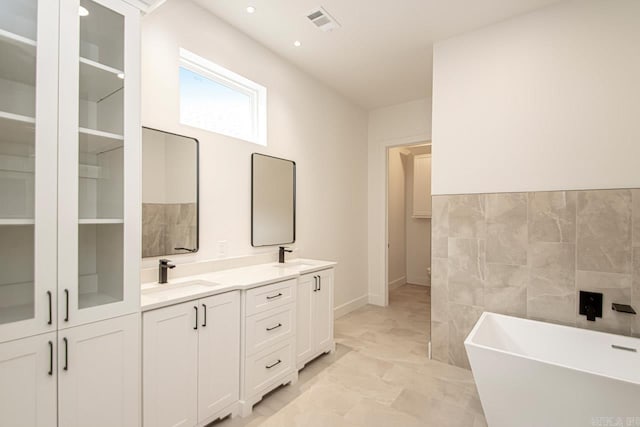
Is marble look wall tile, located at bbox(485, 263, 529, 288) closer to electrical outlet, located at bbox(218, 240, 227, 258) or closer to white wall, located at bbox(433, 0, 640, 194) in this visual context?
white wall, located at bbox(433, 0, 640, 194)

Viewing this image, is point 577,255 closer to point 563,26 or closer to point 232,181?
point 563,26

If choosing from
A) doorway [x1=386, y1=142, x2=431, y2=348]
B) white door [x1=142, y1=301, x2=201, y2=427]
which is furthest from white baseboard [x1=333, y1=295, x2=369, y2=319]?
white door [x1=142, y1=301, x2=201, y2=427]

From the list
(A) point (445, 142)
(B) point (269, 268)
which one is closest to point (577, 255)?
(A) point (445, 142)

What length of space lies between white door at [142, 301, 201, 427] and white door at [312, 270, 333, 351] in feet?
4.07

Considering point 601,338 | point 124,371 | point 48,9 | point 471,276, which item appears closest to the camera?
point 48,9

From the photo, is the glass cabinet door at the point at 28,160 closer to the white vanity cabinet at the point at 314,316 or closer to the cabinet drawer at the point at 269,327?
the cabinet drawer at the point at 269,327

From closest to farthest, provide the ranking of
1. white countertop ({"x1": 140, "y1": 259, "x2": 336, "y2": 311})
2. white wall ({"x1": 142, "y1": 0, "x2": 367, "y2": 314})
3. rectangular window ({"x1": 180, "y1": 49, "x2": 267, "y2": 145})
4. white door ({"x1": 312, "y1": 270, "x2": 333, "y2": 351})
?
white countertop ({"x1": 140, "y1": 259, "x2": 336, "y2": 311}), white wall ({"x1": 142, "y1": 0, "x2": 367, "y2": 314}), rectangular window ({"x1": 180, "y1": 49, "x2": 267, "y2": 145}), white door ({"x1": 312, "y1": 270, "x2": 333, "y2": 351})

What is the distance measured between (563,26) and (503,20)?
1.50 ft

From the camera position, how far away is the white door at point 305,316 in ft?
8.66

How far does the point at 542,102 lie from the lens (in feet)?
8.03

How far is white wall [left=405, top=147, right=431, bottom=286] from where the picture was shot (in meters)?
6.10

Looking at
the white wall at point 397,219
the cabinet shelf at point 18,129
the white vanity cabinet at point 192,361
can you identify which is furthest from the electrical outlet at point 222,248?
the white wall at point 397,219

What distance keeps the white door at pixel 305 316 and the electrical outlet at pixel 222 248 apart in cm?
72

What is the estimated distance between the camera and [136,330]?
155 centimetres
